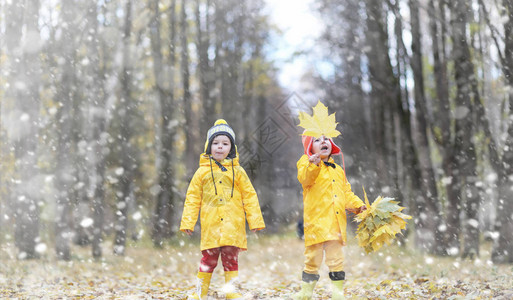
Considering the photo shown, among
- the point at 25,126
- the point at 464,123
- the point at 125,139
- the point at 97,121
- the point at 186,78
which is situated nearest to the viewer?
the point at 464,123

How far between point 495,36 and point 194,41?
9.85m

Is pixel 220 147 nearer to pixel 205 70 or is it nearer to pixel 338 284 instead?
pixel 338 284

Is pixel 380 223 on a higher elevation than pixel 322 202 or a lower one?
lower

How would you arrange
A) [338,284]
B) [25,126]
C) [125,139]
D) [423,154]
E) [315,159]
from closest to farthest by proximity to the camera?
[315,159] → [338,284] → [25,126] → [423,154] → [125,139]

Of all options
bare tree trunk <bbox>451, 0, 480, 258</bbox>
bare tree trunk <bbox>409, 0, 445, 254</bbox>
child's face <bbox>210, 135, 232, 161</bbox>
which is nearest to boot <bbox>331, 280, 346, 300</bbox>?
child's face <bbox>210, 135, 232, 161</bbox>

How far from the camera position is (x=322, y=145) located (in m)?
5.22

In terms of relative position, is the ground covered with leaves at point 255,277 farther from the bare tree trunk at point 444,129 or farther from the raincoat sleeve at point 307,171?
the raincoat sleeve at point 307,171

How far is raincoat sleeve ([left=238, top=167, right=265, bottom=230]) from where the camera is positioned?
17.4ft

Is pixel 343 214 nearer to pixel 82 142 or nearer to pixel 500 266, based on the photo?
pixel 500 266

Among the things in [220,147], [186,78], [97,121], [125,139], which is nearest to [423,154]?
[220,147]

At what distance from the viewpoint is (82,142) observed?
45.3 feet

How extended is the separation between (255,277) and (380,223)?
187 inches

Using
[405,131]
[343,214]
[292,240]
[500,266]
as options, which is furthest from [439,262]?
[292,240]

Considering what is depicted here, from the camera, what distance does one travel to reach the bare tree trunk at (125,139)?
1315 centimetres
